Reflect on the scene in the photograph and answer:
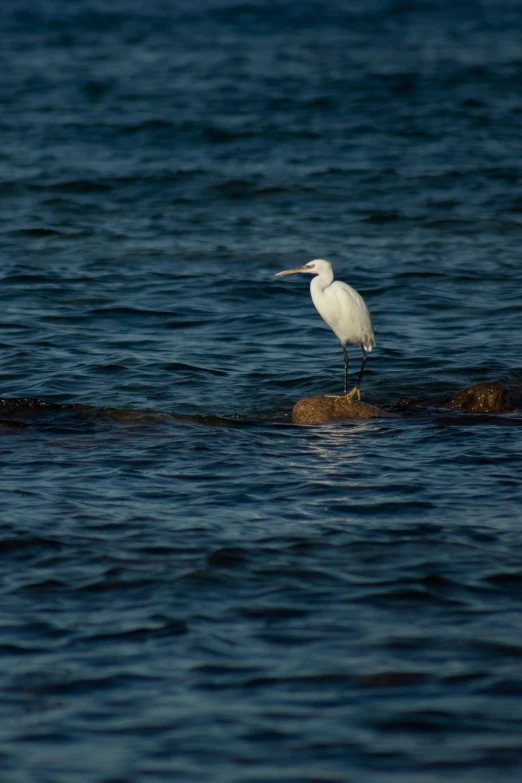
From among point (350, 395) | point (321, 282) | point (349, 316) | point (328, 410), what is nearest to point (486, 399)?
point (350, 395)

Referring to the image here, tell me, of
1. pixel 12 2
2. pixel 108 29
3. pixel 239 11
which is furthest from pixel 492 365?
pixel 12 2

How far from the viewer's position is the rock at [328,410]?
7887 mm

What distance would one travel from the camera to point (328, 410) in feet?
25.9

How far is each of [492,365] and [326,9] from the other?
3162 cm

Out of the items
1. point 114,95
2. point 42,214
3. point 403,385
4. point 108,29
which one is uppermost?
point 108,29

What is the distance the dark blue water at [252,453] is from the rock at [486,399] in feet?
0.89

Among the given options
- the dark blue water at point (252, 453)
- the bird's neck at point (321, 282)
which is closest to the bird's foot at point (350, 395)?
the dark blue water at point (252, 453)

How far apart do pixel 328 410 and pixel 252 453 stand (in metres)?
0.96

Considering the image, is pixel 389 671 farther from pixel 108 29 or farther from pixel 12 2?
pixel 12 2

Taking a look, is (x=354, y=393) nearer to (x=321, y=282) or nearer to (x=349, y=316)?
(x=349, y=316)

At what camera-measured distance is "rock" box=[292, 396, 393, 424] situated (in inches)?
311

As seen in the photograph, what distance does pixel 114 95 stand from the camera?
901 inches

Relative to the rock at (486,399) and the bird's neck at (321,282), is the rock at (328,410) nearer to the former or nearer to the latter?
the rock at (486,399)

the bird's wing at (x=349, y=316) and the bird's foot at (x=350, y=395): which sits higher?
the bird's wing at (x=349, y=316)
